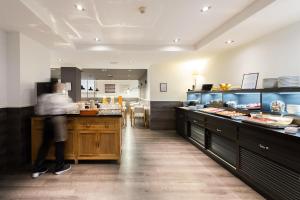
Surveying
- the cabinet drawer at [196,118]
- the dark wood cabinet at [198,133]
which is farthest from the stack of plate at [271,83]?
the dark wood cabinet at [198,133]

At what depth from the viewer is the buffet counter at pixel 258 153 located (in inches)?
96.4

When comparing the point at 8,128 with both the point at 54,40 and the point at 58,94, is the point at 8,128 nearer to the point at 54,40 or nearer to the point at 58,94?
the point at 58,94

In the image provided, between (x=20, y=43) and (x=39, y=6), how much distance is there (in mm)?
1116

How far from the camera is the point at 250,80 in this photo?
4.57 m

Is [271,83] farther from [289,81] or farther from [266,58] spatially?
[266,58]

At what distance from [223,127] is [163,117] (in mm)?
4299

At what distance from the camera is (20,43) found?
4.08m

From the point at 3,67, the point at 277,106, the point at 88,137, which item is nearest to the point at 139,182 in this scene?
the point at 88,137

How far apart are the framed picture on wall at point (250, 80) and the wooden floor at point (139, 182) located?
5.64 ft

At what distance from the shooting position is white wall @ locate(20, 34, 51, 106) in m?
4.19

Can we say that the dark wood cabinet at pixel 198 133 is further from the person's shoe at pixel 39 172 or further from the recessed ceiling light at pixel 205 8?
the person's shoe at pixel 39 172

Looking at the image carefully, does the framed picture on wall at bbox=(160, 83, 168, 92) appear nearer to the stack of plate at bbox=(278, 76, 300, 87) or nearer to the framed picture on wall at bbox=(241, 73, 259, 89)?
the framed picture on wall at bbox=(241, 73, 259, 89)

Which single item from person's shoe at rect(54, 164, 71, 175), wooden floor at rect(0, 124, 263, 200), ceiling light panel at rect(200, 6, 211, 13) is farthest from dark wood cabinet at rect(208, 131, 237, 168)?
person's shoe at rect(54, 164, 71, 175)

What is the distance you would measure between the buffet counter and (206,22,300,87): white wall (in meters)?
1.27
